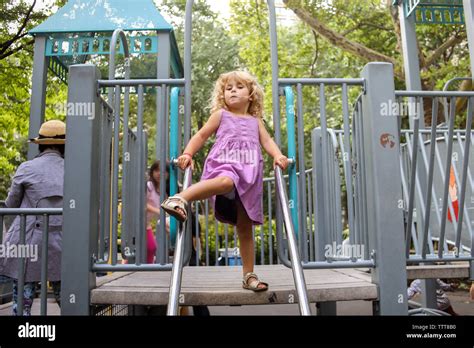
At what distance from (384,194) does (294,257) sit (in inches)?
32.8

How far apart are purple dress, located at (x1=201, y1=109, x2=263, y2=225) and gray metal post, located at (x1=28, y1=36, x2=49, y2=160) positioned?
3534 millimetres

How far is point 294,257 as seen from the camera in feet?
7.09

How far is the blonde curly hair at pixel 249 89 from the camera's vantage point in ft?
10.0

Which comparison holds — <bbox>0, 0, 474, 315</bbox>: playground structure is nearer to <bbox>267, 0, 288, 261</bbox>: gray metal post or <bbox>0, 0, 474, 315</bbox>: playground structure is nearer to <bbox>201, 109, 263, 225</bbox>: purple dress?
<bbox>267, 0, 288, 261</bbox>: gray metal post

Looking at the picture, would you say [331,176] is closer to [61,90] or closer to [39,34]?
[39,34]

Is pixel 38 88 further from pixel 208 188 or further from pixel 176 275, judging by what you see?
pixel 176 275

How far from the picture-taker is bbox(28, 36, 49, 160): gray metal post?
5.73 metres

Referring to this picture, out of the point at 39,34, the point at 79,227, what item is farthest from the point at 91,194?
the point at 39,34

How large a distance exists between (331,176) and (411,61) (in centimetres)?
284

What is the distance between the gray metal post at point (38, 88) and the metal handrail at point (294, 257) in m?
4.01

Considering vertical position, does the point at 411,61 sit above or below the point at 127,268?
above

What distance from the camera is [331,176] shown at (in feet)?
13.5
